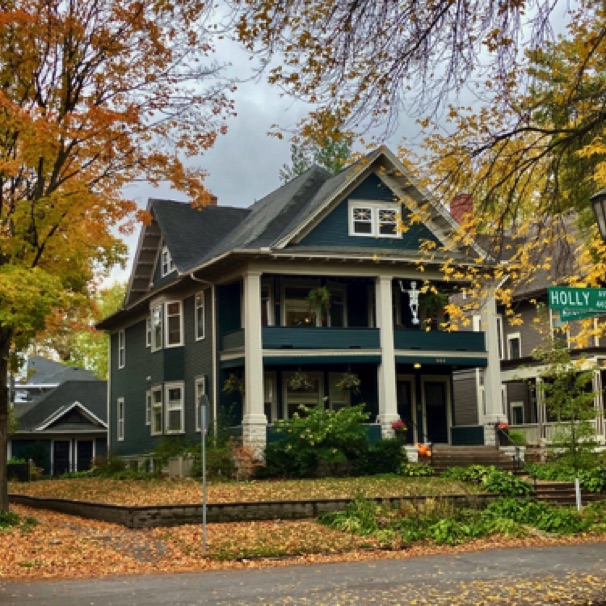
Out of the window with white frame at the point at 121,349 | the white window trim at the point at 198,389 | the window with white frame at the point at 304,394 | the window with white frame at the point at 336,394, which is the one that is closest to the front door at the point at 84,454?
the window with white frame at the point at 121,349

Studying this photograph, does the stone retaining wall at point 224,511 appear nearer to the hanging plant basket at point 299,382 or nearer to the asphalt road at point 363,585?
the asphalt road at point 363,585

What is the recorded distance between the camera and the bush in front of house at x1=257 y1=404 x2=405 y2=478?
86.2ft

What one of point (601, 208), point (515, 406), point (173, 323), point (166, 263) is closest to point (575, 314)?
point (601, 208)

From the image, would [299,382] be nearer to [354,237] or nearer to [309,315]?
[309,315]

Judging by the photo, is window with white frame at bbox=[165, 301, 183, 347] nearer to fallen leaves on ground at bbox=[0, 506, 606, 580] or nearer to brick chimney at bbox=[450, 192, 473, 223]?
fallen leaves on ground at bbox=[0, 506, 606, 580]

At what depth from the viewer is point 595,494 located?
22.3 m

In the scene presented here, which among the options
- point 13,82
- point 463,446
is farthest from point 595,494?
point 13,82

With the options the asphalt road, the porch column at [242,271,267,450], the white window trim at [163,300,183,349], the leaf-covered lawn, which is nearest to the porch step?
the leaf-covered lawn

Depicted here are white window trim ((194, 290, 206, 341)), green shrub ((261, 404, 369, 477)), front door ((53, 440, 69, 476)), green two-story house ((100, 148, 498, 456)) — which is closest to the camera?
green shrub ((261, 404, 369, 477))

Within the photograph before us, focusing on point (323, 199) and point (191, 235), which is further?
point (191, 235)

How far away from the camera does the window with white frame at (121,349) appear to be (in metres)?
39.7

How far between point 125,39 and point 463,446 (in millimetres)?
17307

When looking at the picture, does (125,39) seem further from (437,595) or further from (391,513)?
(437,595)

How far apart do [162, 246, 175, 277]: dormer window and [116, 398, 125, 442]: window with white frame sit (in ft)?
25.2
